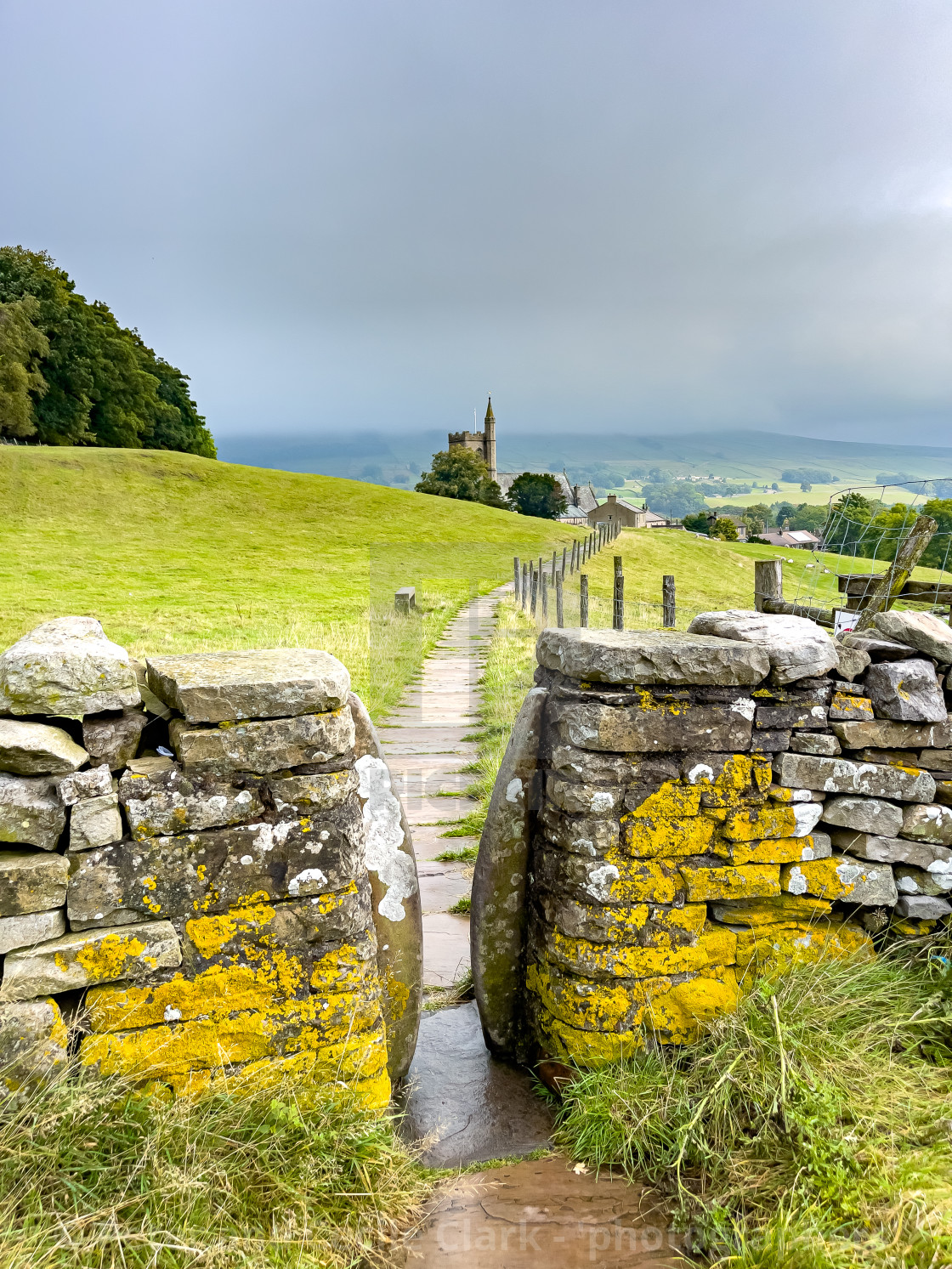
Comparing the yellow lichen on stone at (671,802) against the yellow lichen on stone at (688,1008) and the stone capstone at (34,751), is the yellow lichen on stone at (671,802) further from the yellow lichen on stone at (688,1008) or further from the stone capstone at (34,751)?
the stone capstone at (34,751)

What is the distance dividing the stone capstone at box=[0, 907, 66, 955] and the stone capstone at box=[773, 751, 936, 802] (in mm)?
2877

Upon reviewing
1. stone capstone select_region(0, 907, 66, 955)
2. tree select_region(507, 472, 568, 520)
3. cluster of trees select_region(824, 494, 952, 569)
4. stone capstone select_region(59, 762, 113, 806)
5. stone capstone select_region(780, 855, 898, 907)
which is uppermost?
tree select_region(507, 472, 568, 520)

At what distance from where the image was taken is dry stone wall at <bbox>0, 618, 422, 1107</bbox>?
2.59m

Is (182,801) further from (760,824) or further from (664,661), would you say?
(760,824)

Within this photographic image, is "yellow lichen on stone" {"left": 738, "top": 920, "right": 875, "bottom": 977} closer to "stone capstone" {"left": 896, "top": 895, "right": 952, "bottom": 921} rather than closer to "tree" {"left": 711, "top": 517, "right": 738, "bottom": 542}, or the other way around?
"stone capstone" {"left": 896, "top": 895, "right": 952, "bottom": 921}

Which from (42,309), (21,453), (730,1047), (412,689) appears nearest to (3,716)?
(730,1047)

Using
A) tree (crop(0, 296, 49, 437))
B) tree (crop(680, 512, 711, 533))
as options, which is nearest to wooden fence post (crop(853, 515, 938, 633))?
tree (crop(0, 296, 49, 437))

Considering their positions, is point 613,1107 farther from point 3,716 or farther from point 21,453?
point 21,453

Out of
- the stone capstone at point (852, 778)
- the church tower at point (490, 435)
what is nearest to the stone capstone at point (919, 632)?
the stone capstone at point (852, 778)

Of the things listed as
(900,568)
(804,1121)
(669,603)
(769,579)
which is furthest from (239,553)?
(804,1121)

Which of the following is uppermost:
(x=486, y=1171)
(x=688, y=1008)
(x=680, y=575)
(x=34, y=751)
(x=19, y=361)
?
(x=19, y=361)

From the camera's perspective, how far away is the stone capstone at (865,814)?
138 inches

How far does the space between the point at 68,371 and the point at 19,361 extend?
15.4ft

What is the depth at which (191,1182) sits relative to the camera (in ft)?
7.79
